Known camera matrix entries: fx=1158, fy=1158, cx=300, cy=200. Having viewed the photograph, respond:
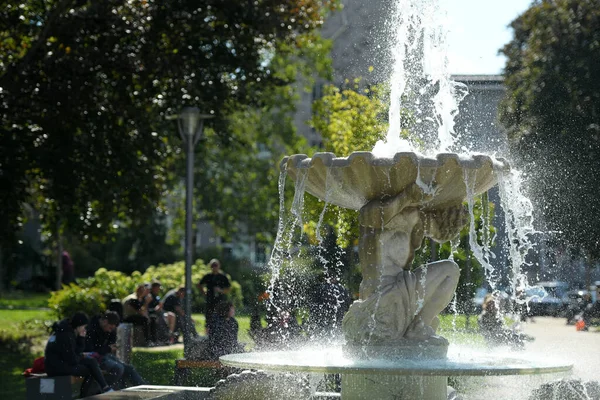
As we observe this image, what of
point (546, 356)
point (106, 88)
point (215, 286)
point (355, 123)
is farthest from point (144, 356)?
point (546, 356)

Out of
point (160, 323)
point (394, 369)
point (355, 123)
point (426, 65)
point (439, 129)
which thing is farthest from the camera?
point (160, 323)

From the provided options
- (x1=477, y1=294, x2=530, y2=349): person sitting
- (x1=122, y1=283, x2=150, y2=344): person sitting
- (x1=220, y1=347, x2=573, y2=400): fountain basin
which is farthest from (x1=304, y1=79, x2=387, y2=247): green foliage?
(x1=220, y1=347, x2=573, y2=400): fountain basin

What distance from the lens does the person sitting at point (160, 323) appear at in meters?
21.4

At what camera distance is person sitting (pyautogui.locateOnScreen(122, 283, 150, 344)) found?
68.3 feet

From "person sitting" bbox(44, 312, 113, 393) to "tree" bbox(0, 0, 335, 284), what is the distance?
7.87 m

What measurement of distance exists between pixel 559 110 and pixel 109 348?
16.1 m

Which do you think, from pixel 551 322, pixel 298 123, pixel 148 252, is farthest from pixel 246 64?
pixel 298 123

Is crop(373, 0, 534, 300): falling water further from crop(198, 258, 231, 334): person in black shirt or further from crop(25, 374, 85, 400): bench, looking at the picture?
crop(198, 258, 231, 334): person in black shirt

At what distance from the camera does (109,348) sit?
47.6 ft

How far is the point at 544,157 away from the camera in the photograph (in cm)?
2692

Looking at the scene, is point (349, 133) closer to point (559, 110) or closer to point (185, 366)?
point (185, 366)

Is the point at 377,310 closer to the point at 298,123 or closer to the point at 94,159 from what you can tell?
the point at 94,159

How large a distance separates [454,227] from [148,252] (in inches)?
1505

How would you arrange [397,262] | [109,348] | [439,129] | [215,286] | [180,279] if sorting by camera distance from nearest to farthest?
[397,262], [439,129], [109,348], [215,286], [180,279]
